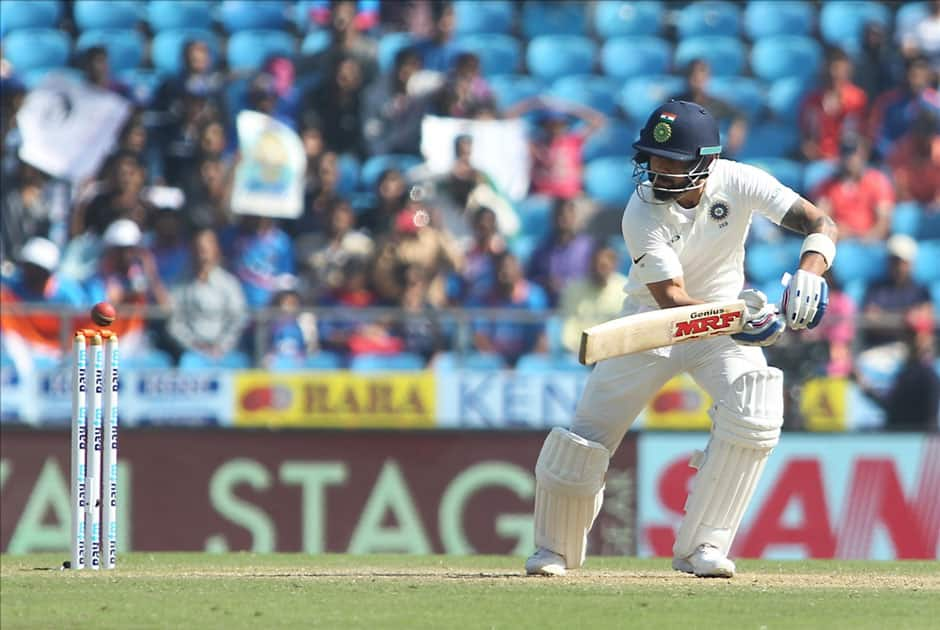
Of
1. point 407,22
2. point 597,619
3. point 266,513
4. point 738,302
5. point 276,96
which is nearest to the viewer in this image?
point 597,619

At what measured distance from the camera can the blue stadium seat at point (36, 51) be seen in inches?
547

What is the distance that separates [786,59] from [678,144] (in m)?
8.15

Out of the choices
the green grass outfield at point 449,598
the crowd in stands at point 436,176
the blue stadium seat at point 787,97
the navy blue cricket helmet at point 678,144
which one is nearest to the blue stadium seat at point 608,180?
the crowd in stands at point 436,176

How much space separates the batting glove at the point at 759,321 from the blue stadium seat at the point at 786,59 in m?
8.17

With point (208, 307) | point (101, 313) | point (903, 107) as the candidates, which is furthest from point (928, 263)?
point (101, 313)

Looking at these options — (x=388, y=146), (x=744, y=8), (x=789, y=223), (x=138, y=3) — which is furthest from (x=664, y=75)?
(x=789, y=223)

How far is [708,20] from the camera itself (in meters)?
14.9

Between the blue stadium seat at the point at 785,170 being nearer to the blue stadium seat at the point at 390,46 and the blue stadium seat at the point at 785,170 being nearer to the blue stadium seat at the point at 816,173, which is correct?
the blue stadium seat at the point at 816,173

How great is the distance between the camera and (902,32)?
14.5 m

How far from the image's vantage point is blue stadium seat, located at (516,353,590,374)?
Result: 11.0 meters

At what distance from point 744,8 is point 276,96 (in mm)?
4197

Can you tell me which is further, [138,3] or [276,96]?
[138,3]

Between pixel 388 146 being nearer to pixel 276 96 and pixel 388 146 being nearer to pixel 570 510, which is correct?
pixel 276 96

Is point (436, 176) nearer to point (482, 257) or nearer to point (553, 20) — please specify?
point (482, 257)
